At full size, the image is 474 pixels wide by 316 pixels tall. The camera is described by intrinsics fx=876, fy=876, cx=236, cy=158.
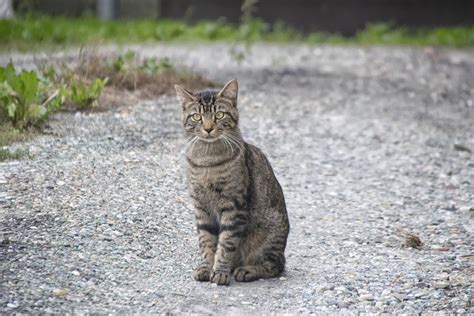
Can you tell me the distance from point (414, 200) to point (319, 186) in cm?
77

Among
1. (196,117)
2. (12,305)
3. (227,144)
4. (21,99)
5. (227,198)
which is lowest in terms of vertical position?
(12,305)

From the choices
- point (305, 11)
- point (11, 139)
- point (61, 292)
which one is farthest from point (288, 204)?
point (305, 11)

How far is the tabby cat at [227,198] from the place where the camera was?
4.92 metres


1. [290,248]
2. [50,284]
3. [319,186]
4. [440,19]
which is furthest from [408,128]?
[440,19]

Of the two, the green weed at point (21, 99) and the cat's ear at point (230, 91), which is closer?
the cat's ear at point (230, 91)

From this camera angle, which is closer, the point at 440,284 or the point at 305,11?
the point at 440,284

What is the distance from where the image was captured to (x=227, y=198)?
16.1 feet

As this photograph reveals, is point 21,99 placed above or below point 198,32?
below

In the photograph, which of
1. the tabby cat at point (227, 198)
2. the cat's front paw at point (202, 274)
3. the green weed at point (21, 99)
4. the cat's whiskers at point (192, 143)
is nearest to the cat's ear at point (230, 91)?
the tabby cat at point (227, 198)

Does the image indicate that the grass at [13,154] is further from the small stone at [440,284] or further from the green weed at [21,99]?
the small stone at [440,284]

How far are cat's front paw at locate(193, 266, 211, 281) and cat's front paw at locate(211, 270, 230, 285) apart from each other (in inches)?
1.4

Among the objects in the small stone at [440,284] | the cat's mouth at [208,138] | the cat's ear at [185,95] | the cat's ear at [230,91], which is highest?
the cat's ear at [230,91]

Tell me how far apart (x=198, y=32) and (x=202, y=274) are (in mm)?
8836

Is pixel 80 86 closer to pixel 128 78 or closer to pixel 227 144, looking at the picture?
pixel 128 78
